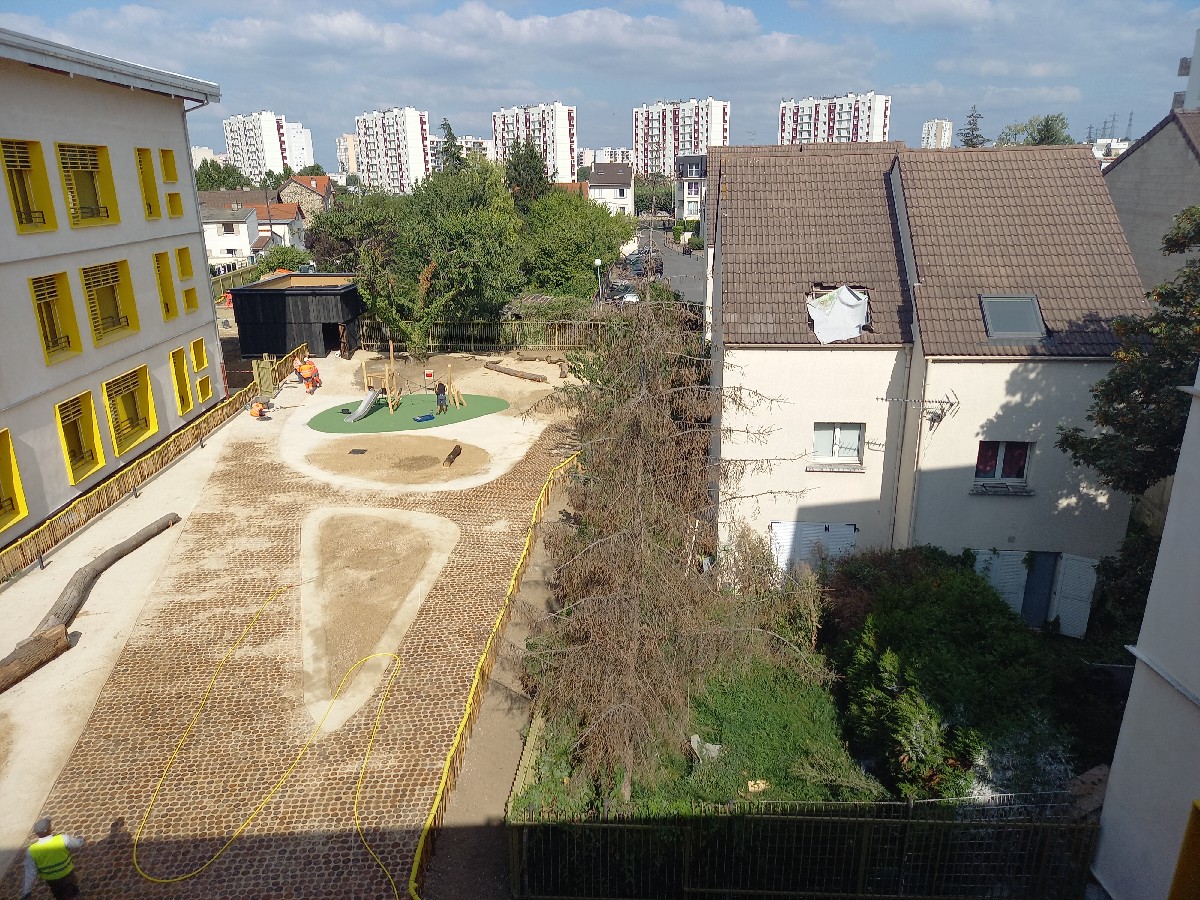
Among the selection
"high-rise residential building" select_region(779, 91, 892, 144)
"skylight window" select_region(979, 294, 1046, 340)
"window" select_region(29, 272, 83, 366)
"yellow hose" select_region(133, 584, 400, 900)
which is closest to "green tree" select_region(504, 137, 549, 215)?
"window" select_region(29, 272, 83, 366)

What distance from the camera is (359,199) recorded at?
172 ft

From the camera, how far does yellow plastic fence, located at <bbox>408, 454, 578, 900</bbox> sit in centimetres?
1084

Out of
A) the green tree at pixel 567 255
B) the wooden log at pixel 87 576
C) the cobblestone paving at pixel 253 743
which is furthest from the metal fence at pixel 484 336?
the cobblestone paving at pixel 253 743

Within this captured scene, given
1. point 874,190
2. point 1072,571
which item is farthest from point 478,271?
point 1072,571

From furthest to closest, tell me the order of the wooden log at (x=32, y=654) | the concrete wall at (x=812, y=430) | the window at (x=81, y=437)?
the window at (x=81, y=437) → the concrete wall at (x=812, y=430) → the wooden log at (x=32, y=654)

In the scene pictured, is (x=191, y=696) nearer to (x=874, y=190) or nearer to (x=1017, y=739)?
(x=1017, y=739)

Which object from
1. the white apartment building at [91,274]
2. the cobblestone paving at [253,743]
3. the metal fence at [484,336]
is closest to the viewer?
the cobblestone paving at [253,743]

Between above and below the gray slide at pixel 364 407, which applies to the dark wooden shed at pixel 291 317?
above

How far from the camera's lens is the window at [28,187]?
20031 mm

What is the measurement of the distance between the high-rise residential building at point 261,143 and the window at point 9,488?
171054mm

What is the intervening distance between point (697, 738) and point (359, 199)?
47.2 meters

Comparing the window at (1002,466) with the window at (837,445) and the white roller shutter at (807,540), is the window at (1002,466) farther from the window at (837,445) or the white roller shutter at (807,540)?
the white roller shutter at (807,540)

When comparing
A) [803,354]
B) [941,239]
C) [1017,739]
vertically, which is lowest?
[1017,739]

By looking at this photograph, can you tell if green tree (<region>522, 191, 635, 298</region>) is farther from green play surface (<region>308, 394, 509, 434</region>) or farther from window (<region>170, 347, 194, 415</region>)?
window (<region>170, 347, 194, 415</region>)
